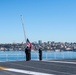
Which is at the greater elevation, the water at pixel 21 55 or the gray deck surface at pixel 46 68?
the water at pixel 21 55

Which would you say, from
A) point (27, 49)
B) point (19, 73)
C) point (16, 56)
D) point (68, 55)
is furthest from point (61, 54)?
point (19, 73)

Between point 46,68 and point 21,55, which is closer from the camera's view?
point 46,68

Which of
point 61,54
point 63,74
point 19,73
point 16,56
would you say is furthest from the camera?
point 61,54

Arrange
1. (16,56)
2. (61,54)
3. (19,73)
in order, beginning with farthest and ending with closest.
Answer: (61,54)
(16,56)
(19,73)

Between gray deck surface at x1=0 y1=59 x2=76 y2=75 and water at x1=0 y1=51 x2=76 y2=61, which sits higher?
water at x1=0 y1=51 x2=76 y2=61

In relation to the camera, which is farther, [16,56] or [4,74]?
[16,56]

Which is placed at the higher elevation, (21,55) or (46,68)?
(21,55)

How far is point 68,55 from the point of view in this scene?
127 feet

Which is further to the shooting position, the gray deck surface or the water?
the water

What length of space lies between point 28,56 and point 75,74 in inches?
565

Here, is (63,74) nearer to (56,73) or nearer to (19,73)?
(56,73)

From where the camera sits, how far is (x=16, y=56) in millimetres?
33625

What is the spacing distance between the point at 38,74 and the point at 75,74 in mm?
1862

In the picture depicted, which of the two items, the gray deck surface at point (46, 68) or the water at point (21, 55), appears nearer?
the gray deck surface at point (46, 68)
